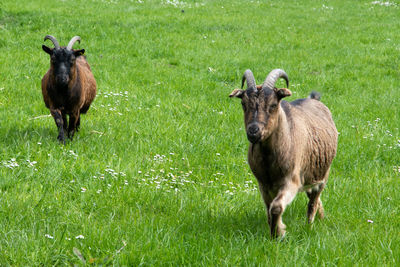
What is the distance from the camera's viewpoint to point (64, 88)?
7344mm

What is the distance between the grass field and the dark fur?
32 cm

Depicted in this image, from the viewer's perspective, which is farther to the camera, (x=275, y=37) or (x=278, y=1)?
(x=278, y=1)

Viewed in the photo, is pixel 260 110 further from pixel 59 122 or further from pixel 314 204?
pixel 59 122

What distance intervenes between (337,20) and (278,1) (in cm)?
669

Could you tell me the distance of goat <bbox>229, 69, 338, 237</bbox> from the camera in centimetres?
416

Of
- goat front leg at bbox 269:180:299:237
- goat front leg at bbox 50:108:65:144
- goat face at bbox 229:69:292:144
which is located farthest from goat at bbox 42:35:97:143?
goat front leg at bbox 269:180:299:237

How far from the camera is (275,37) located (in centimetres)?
1644

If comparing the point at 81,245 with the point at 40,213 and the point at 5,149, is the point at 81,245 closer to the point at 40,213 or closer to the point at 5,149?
the point at 40,213

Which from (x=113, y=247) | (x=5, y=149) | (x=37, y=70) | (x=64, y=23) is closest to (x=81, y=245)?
(x=113, y=247)

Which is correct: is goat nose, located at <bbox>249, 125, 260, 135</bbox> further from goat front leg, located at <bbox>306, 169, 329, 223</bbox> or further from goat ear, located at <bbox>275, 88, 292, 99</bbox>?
goat front leg, located at <bbox>306, 169, 329, 223</bbox>

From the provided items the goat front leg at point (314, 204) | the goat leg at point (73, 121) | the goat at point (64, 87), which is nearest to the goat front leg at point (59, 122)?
the goat at point (64, 87)

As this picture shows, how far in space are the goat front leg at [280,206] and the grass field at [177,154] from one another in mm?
141

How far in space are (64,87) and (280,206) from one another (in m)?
4.46

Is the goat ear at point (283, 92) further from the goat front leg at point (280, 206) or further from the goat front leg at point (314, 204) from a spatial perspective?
the goat front leg at point (314, 204)
